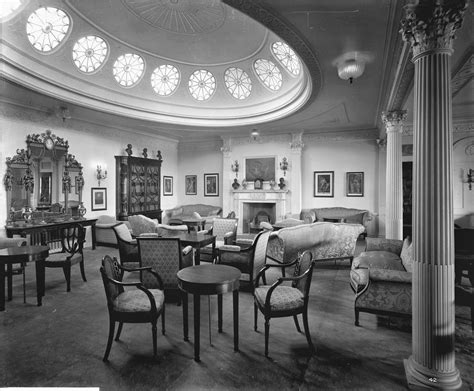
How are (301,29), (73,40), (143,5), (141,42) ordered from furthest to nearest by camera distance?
(141,42), (73,40), (143,5), (301,29)

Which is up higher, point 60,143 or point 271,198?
point 60,143

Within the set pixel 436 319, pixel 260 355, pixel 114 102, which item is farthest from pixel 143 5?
pixel 436 319

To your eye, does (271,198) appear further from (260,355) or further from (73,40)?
(260,355)

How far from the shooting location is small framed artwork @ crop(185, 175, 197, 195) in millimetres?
13821

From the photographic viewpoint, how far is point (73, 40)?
7.56 meters

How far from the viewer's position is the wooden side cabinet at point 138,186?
1052cm

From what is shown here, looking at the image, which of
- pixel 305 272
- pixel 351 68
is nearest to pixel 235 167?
pixel 351 68

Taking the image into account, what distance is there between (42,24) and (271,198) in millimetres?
8833

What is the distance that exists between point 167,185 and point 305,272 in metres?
10.8

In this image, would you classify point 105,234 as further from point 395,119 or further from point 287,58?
point 395,119

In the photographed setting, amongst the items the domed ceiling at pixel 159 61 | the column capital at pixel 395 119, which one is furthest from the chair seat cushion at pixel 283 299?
the column capital at pixel 395 119

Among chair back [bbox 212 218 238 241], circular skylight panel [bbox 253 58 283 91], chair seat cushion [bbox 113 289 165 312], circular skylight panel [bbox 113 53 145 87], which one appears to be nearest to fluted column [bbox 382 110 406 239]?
chair back [bbox 212 218 238 241]

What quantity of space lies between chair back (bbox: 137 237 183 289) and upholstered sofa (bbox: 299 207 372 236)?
6801 mm

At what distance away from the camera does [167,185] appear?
1334 cm
